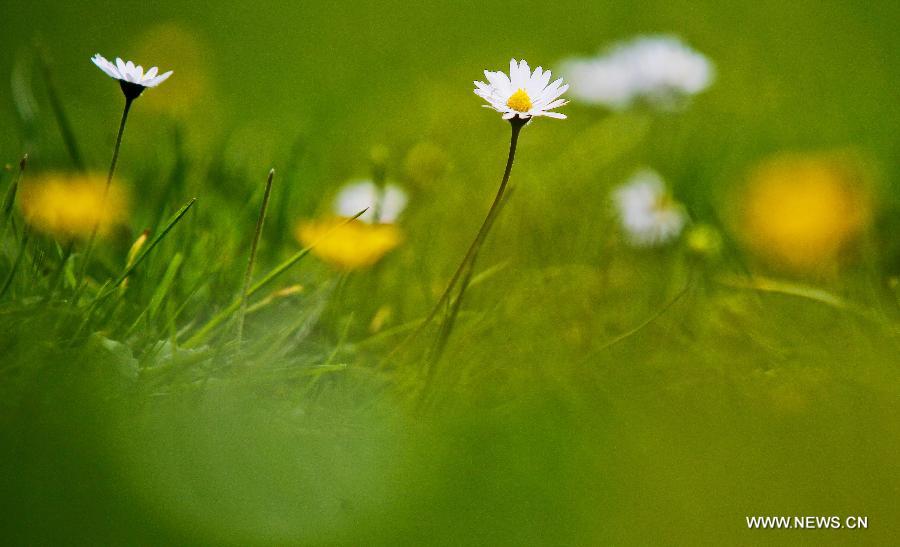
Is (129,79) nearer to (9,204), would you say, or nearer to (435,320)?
(9,204)

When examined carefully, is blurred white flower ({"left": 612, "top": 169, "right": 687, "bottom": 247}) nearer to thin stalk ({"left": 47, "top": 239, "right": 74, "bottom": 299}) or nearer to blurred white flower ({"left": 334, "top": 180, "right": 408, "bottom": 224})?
blurred white flower ({"left": 334, "top": 180, "right": 408, "bottom": 224})

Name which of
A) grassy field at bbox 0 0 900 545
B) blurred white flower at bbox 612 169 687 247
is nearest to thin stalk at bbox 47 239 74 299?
grassy field at bbox 0 0 900 545

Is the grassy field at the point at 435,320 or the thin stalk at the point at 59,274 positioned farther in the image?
the thin stalk at the point at 59,274

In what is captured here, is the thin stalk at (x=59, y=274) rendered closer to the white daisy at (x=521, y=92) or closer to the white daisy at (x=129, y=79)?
the white daisy at (x=129, y=79)

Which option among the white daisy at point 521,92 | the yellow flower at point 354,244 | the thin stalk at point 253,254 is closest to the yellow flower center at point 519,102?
the white daisy at point 521,92

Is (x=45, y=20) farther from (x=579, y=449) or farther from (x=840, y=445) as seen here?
(x=840, y=445)

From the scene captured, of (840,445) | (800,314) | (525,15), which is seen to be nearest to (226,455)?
(840,445)

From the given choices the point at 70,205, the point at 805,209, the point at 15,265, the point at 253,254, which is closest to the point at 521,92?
the point at 253,254
